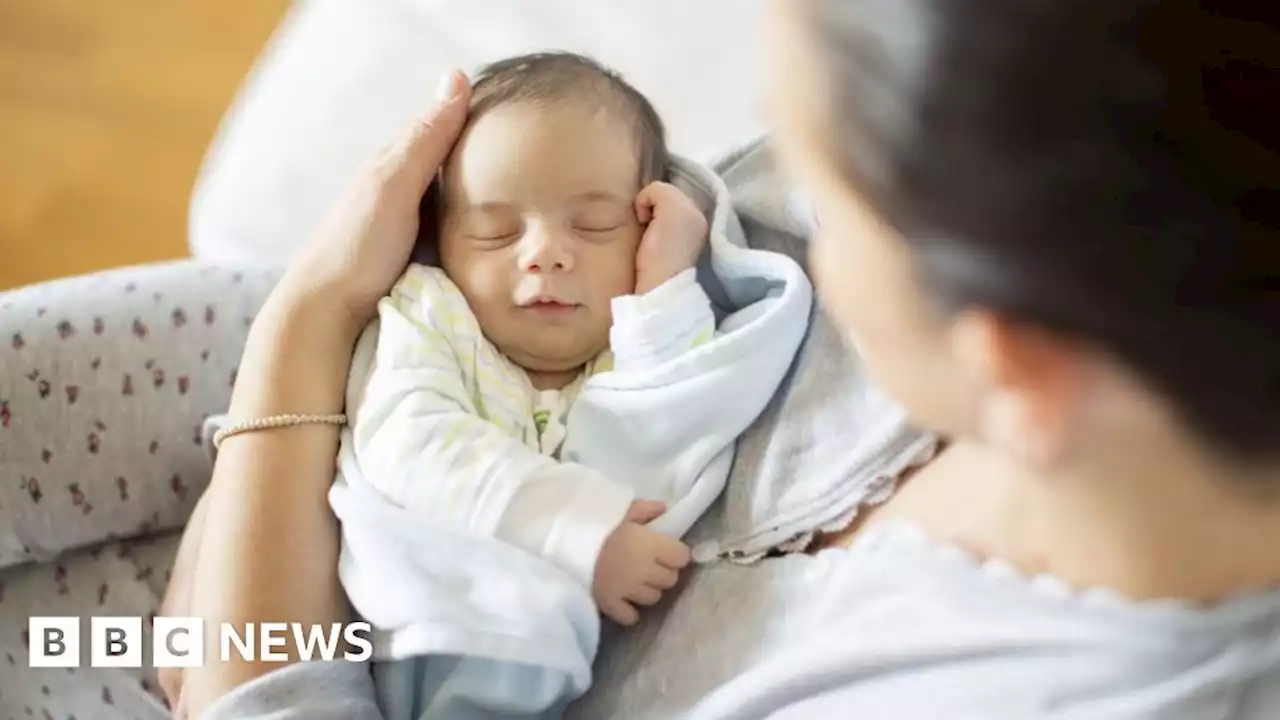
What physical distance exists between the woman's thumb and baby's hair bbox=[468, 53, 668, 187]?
253mm

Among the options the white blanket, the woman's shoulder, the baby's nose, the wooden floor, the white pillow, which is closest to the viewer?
the woman's shoulder

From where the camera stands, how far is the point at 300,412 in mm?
792

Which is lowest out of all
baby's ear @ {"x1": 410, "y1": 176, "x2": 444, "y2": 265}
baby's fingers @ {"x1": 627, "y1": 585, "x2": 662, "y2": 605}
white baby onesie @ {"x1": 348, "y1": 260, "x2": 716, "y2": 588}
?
baby's fingers @ {"x1": 627, "y1": 585, "x2": 662, "y2": 605}

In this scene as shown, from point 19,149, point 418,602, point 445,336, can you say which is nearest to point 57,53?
point 19,149

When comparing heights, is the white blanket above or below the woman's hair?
below

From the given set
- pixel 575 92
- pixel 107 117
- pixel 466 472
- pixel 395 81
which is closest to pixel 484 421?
pixel 466 472

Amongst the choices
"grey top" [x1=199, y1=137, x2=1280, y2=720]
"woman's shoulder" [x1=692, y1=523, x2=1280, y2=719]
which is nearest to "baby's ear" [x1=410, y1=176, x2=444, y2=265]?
"grey top" [x1=199, y1=137, x2=1280, y2=720]

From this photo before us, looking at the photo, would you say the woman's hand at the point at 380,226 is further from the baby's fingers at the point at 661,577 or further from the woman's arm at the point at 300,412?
the baby's fingers at the point at 661,577

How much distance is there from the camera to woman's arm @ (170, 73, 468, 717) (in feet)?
2.40

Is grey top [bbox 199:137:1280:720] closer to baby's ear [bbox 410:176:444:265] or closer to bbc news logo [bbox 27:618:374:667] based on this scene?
bbc news logo [bbox 27:618:374:667]

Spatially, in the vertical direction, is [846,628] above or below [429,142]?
below

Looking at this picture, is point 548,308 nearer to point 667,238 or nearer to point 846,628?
point 667,238

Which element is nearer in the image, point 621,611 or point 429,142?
point 621,611

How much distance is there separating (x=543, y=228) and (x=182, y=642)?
1.19ft
